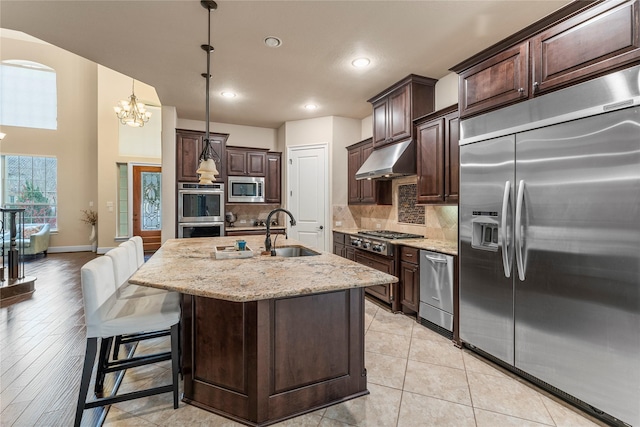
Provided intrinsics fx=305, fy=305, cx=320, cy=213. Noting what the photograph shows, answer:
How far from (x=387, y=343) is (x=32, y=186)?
926 cm

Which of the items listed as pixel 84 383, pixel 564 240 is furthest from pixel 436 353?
pixel 84 383

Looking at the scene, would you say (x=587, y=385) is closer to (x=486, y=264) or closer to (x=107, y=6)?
(x=486, y=264)

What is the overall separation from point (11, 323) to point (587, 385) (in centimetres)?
499

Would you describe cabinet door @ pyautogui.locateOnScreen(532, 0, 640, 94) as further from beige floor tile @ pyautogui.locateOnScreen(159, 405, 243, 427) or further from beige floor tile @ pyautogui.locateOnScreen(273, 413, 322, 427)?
beige floor tile @ pyautogui.locateOnScreen(159, 405, 243, 427)

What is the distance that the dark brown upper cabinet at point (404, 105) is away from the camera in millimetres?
3680

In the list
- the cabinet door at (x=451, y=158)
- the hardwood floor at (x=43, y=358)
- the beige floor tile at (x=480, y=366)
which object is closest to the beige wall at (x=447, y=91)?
the cabinet door at (x=451, y=158)

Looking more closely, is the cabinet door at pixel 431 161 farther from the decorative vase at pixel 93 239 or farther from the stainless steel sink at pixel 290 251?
the decorative vase at pixel 93 239

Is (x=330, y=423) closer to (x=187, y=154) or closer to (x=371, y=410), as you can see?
(x=371, y=410)

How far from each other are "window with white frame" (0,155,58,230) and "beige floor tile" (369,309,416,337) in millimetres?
8493

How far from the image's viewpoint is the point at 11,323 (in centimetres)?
317

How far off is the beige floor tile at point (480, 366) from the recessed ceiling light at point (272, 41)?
3263 millimetres

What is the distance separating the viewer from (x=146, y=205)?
7859mm

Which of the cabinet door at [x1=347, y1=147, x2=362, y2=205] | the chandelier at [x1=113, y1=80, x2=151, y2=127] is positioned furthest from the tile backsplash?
the chandelier at [x1=113, y1=80, x2=151, y2=127]

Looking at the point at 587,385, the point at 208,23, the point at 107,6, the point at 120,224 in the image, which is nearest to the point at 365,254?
the point at 587,385
